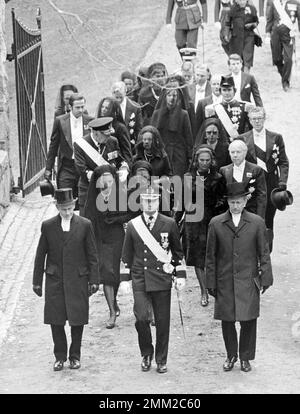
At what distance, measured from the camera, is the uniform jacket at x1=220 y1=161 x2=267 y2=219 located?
14641 millimetres

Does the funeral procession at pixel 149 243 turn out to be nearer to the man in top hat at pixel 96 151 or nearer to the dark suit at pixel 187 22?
the man in top hat at pixel 96 151

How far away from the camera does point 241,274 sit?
1266 cm

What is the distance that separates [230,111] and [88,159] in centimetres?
201

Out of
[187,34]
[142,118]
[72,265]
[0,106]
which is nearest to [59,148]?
[142,118]

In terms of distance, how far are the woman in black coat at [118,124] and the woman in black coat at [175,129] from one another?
770 mm

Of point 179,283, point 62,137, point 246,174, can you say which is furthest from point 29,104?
point 179,283

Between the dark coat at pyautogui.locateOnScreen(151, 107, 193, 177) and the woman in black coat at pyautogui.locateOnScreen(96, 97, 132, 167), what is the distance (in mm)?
785

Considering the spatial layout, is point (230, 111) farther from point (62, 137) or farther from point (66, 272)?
point (66, 272)

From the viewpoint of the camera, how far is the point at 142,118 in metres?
17.6

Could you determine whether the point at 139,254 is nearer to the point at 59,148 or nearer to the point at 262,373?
the point at 262,373

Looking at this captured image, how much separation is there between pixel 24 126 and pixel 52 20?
9.86m

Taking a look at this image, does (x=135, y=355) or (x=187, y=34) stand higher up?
(x=187, y=34)

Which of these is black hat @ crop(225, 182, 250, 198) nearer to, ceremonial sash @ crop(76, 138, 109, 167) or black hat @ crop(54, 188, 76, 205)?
black hat @ crop(54, 188, 76, 205)

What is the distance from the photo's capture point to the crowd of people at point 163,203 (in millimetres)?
12688
